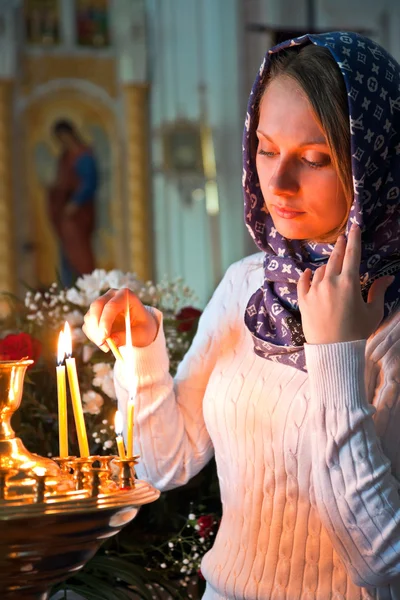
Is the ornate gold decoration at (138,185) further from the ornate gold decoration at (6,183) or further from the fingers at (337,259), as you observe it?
the fingers at (337,259)

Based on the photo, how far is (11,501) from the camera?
0.94 meters

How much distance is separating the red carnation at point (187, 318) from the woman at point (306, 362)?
585 mm

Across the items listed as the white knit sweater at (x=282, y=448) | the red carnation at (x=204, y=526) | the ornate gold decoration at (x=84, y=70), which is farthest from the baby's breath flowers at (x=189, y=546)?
the ornate gold decoration at (x=84, y=70)

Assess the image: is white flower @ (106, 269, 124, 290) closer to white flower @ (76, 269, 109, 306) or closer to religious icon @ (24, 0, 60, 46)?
white flower @ (76, 269, 109, 306)

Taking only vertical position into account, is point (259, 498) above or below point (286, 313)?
below

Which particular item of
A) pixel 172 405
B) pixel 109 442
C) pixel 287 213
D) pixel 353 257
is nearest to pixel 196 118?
pixel 109 442

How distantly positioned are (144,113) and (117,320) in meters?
6.97

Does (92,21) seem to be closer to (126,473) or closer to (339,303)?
Result: (339,303)

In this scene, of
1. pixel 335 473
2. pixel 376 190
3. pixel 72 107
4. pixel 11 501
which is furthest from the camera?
pixel 72 107

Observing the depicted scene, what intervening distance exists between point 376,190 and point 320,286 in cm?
19

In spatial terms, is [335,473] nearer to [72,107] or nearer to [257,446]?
[257,446]

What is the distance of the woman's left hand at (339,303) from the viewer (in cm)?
133

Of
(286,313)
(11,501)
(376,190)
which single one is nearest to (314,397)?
(286,313)

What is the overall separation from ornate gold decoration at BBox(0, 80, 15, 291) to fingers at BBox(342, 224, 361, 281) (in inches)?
268
